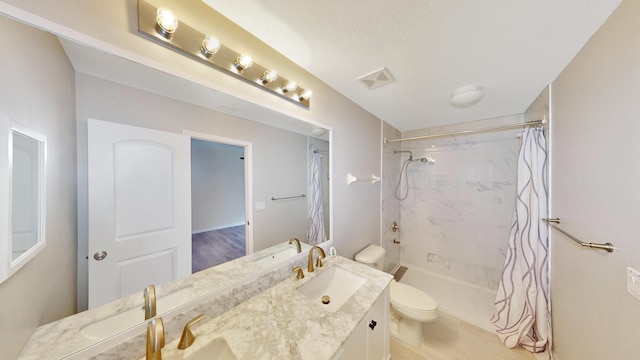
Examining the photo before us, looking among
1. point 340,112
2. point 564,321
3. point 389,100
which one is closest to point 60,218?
point 340,112

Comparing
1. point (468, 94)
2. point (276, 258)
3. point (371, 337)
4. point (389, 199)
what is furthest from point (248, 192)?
point (389, 199)

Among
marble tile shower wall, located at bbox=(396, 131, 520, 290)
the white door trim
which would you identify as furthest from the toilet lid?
the white door trim

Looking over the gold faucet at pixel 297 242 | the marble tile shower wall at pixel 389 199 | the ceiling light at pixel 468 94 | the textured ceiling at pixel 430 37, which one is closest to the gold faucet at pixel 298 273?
the gold faucet at pixel 297 242

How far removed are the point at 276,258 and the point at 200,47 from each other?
1244 mm

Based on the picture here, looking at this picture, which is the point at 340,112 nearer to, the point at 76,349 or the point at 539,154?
the point at 539,154

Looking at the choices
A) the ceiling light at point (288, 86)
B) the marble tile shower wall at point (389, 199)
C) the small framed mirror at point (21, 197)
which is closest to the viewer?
the small framed mirror at point (21, 197)

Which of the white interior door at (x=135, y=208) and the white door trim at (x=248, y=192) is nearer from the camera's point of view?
the white interior door at (x=135, y=208)

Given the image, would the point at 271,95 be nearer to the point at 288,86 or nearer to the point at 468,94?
the point at 288,86

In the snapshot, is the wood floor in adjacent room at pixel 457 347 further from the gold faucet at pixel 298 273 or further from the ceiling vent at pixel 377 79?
the ceiling vent at pixel 377 79

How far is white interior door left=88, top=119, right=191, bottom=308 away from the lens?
665 mm

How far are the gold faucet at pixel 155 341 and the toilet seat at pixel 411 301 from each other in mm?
1718

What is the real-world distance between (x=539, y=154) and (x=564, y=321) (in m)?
1.28

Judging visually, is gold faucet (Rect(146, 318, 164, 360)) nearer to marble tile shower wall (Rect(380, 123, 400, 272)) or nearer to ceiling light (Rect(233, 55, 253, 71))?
ceiling light (Rect(233, 55, 253, 71))

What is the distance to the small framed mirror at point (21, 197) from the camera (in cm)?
46
